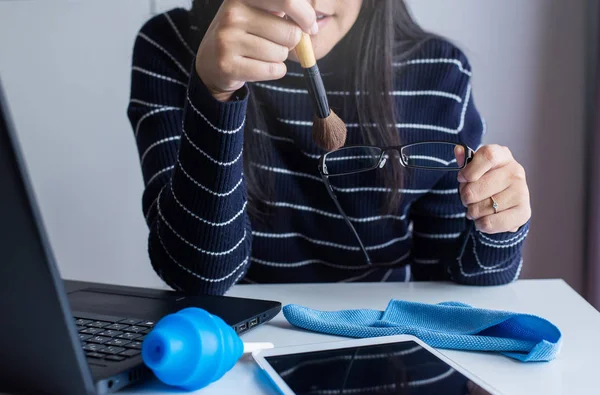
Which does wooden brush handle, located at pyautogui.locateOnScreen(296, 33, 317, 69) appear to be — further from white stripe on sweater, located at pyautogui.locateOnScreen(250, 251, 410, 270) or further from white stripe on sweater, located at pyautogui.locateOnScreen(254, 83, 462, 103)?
white stripe on sweater, located at pyautogui.locateOnScreen(250, 251, 410, 270)

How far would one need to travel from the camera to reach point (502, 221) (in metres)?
0.76

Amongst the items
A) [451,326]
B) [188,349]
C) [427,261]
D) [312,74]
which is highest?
[312,74]

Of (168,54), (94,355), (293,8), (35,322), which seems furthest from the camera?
(168,54)

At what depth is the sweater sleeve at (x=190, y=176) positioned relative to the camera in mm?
675

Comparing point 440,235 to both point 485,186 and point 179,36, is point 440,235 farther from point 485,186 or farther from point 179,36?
point 179,36

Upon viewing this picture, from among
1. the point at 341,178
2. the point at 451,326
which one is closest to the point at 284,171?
the point at 341,178

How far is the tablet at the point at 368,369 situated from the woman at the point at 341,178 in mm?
265

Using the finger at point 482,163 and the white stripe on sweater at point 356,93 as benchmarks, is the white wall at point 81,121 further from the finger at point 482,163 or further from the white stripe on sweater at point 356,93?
the finger at point 482,163

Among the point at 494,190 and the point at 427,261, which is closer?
the point at 494,190

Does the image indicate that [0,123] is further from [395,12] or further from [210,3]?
[395,12]

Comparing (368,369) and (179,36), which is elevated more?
(179,36)

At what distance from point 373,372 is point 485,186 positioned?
1.12 ft

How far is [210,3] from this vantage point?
918 mm

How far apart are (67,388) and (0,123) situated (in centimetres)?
17
